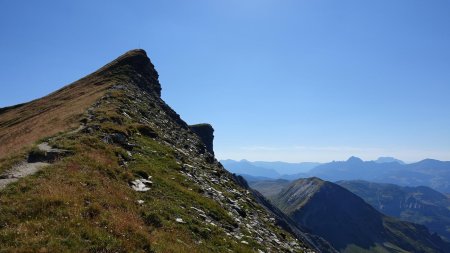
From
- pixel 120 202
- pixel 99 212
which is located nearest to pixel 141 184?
pixel 120 202

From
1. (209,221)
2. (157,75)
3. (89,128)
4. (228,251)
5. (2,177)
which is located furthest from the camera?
(157,75)

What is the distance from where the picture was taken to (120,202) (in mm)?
16812

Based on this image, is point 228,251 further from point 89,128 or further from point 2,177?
point 89,128

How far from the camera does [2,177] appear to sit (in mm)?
18938

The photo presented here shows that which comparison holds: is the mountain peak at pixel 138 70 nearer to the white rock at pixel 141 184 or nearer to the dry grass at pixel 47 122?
the dry grass at pixel 47 122

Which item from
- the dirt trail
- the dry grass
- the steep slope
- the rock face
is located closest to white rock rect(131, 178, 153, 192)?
the steep slope

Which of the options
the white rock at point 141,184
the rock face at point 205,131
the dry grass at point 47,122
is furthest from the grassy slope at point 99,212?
the rock face at point 205,131

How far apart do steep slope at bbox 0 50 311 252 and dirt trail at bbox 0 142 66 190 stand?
0.32 meters

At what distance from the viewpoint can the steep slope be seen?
13.1 metres

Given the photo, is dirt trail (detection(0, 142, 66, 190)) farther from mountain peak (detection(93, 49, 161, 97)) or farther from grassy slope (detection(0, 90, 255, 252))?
mountain peak (detection(93, 49, 161, 97))

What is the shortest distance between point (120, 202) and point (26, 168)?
751cm

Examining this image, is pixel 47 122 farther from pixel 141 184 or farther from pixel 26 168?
pixel 141 184

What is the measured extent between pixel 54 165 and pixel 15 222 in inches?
301

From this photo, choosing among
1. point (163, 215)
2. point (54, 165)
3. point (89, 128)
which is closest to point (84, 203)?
point (163, 215)
